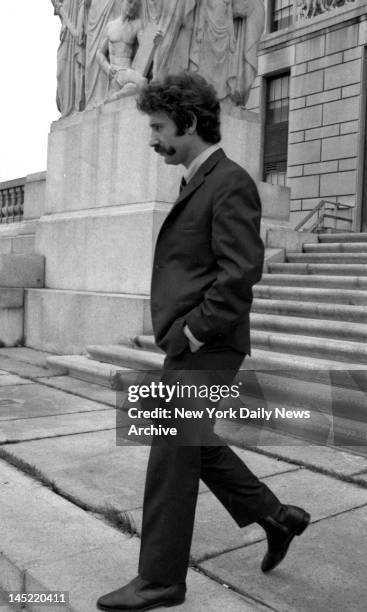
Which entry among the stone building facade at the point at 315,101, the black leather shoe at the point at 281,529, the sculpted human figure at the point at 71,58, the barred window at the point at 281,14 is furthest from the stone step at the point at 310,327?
the barred window at the point at 281,14

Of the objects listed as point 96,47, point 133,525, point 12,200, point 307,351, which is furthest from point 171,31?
point 133,525

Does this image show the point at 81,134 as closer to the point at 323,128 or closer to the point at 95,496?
the point at 95,496

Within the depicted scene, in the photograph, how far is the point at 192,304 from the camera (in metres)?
2.56

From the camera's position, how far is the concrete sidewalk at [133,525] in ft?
8.93

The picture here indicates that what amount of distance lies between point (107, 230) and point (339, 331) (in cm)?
389

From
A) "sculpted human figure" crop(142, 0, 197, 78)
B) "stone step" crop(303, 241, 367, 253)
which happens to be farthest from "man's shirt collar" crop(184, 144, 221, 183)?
"stone step" crop(303, 241, 367, 253)

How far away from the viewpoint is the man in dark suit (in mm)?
2451

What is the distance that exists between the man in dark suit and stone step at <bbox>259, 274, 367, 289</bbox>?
5.11 meters

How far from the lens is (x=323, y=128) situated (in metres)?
19.8

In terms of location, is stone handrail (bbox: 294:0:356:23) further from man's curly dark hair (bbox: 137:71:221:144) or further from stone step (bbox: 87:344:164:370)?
man's curly dark hair (bbox: 137:71:221:144)

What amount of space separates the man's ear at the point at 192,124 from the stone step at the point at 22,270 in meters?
7.60

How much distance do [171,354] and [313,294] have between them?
5153 mm

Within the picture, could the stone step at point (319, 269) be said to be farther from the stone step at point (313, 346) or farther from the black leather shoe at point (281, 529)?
the black leather shoe at point (281, 529)

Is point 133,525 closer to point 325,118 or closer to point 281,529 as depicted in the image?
point 281,529
